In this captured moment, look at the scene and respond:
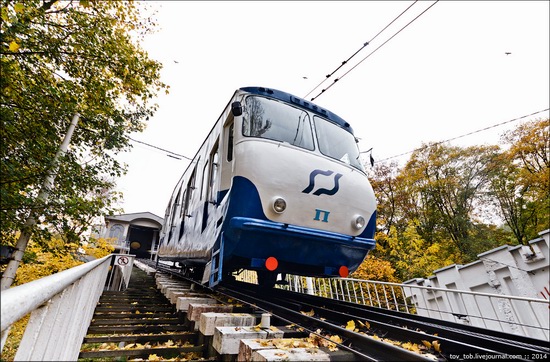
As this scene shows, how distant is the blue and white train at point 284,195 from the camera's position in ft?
11.7

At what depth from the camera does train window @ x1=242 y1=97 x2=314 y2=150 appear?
4.05 meters

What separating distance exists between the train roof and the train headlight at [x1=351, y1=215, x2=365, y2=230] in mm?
1937

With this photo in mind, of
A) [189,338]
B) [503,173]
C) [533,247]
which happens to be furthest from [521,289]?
[503,173]

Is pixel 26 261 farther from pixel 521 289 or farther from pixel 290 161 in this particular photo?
pixel 521 289

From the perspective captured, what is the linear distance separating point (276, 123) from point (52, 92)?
457 centimetres

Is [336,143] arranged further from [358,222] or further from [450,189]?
[450,189]

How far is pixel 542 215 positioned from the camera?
→ 1012 centimetres

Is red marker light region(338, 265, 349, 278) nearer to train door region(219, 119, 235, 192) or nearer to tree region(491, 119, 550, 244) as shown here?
train door region(219, 119, 235, 192)

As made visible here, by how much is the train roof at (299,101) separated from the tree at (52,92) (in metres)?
3.17

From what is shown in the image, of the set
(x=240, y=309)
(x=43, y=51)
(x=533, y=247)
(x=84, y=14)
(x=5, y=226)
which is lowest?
(x=240, y=309)

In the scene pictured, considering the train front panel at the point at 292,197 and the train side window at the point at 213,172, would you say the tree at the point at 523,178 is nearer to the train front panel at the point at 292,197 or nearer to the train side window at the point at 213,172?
the train front panel at the point at 292,197

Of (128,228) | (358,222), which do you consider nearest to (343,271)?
(358,222)

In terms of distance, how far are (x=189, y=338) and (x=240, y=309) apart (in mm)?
733

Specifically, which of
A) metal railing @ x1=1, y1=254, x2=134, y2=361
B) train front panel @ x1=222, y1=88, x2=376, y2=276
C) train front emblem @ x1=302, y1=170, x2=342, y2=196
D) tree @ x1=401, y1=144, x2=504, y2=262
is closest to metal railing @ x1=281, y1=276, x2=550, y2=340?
train front panel @ x1=222, y1=88, x2=376, y2=276
